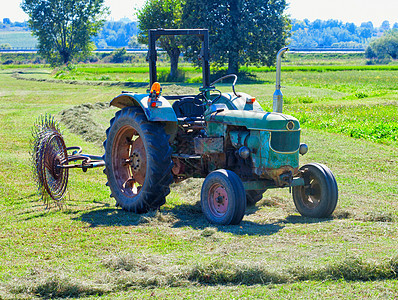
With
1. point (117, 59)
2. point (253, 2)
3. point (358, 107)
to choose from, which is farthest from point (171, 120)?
point (117, 59)

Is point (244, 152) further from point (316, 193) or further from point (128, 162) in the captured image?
point (128, 162)

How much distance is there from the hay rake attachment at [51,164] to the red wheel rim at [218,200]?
88.4 inches

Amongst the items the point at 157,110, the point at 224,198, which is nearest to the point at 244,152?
the point at 224,198

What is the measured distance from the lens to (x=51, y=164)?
803cm

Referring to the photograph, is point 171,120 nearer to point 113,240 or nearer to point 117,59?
point 113,240

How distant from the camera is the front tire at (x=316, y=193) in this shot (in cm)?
670

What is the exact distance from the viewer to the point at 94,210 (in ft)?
24.3

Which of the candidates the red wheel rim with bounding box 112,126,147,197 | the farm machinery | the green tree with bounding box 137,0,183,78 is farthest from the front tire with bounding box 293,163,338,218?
the green tree with bounding box 137,0,183,78

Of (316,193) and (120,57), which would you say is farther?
(120,57)

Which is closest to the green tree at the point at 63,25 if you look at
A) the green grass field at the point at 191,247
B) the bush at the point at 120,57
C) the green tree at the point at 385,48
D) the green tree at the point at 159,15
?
the green tree at the point at 159,15

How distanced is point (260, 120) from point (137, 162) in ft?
6.76

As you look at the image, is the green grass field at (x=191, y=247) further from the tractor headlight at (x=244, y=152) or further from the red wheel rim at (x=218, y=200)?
the tractor headlight at (x=244, y=152)

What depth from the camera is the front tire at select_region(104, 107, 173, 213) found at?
6852mm

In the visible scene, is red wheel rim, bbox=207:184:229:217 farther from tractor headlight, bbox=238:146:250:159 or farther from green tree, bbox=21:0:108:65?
green tree, bbox=21:0:108:65
